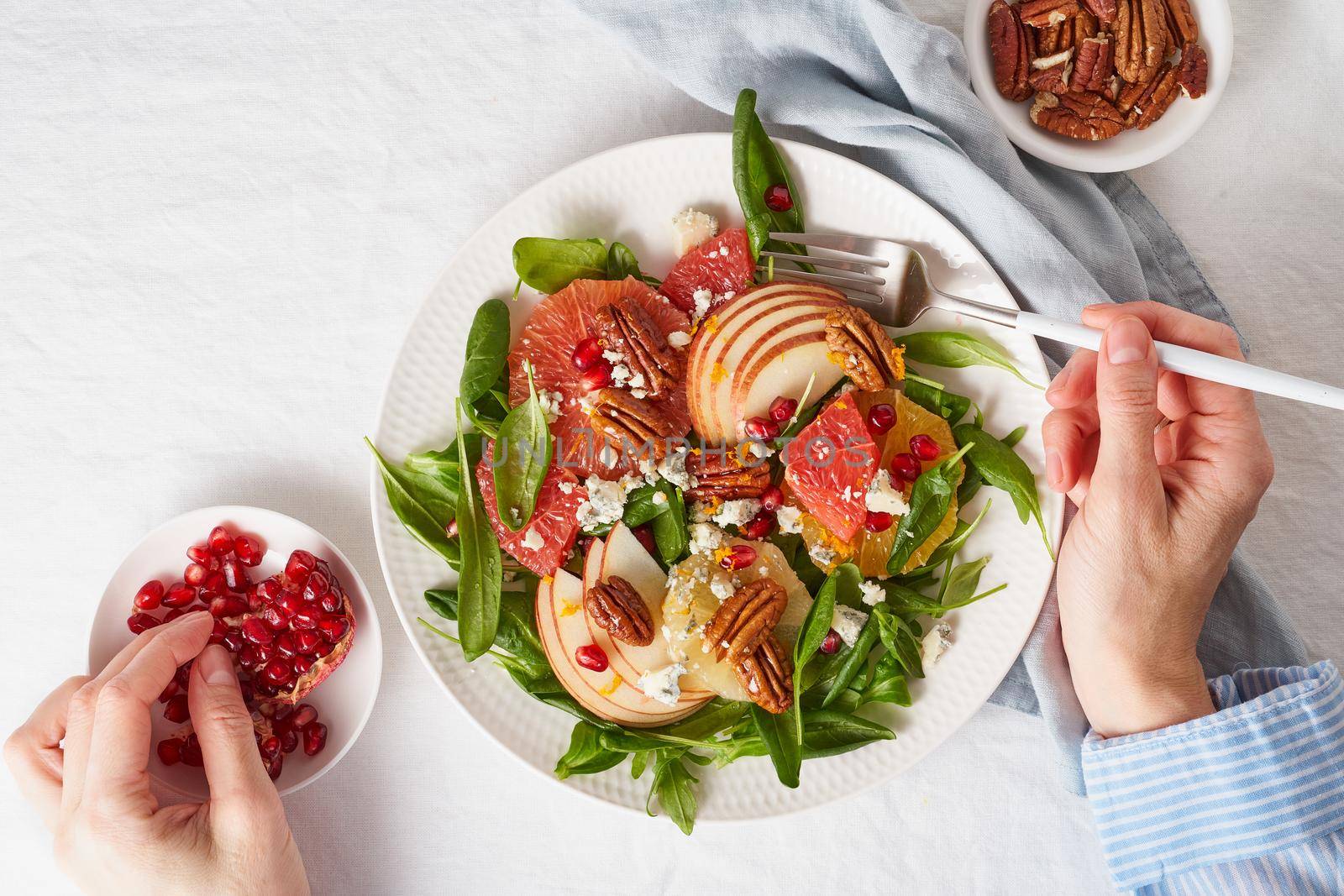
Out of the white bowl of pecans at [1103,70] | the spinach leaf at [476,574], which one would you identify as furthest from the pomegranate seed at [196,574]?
the white bowl of pecans at [1103,70]

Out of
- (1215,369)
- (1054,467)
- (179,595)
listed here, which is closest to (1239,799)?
(1054,467)

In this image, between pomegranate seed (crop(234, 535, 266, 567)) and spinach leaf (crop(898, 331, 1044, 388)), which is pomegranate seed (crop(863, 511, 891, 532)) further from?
pomegranate seed (crop(234, 535, 266, 567))

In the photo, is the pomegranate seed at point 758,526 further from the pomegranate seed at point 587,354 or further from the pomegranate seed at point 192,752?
the pomegranate seed at point 192,752

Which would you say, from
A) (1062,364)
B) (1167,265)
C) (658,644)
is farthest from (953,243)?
(658,644)

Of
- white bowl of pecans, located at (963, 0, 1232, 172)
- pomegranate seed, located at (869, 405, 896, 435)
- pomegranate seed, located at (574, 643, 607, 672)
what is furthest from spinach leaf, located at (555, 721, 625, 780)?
white bowl of pecans, located at (963, 0, 1232, 172)

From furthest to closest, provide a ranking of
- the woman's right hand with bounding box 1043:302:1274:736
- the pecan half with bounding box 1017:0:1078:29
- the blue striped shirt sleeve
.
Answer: the pecan half with bounding box 1017:0:1078:29
the blue striped shirt sleeve
the woman's right hand with bounding box 1043:302:1274:736
